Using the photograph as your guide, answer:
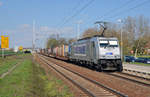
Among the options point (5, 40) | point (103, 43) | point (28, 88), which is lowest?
point (28, 88)

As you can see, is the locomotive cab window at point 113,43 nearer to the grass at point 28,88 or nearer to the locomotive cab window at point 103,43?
the locomotive cab window at point 103,43

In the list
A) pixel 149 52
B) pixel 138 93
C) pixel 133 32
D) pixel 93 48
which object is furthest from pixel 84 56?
pixel 149 52

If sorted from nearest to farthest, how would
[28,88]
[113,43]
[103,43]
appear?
1. [28,88]
2. [103,43]
3. [113,43]

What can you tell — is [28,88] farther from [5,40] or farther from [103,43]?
[5,40]

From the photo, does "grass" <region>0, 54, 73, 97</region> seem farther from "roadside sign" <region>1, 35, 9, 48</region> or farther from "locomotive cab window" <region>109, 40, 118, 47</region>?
"roadside sign" <region>1, 35, 9, 48</region>

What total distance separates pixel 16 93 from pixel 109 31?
3798 cm

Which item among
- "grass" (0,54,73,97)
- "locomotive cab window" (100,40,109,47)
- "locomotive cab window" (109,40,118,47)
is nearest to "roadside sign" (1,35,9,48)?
"locomotive cab window" (100,40,109,47)

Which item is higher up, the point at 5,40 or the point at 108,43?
the point at 5,40

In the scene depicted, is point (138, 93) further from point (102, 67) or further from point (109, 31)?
point (109, 31)

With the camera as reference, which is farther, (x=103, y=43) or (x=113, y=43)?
(x=113, y=43)

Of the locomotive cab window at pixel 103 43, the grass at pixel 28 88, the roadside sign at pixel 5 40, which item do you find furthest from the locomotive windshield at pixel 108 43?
the roadside sign at pixel 5 40

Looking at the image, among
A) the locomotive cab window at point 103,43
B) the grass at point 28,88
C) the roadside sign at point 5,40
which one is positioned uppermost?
the roadside sign at point 5,40

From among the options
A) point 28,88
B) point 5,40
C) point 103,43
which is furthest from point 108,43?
point 5,40

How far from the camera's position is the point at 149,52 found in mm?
72188
